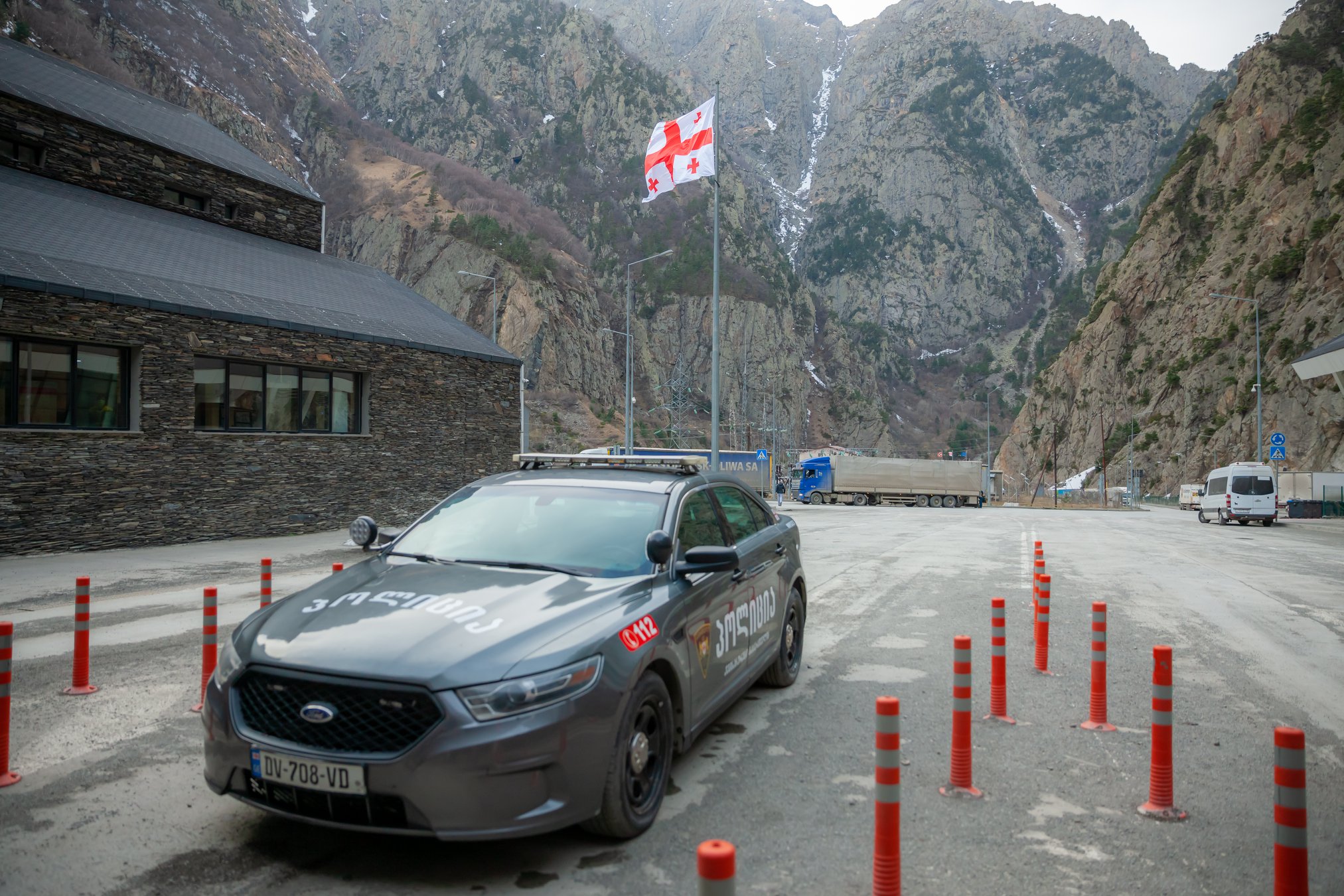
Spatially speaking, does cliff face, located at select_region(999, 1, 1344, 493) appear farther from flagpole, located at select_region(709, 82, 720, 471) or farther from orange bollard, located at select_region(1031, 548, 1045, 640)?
orange bollard, located at select_region(1031, 548, 1045, 640)

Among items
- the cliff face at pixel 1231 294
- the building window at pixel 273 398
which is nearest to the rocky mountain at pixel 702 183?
the cliff face at pixel 1231 294

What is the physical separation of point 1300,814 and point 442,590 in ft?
10.9

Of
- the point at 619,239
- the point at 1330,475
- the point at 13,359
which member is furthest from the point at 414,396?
the point at 619,239

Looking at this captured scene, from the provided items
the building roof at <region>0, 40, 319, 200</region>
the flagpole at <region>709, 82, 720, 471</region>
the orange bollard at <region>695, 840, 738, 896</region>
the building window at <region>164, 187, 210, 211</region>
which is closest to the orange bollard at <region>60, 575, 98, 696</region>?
the orange bollard at <region>695, 840, 738, 896</region>

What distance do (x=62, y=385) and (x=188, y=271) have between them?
175 inches

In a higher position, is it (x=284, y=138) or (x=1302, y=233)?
(x=284, y=138)

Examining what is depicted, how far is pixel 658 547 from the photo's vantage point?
4406 mm

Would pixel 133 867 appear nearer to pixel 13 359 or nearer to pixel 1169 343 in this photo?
pixel 13 359

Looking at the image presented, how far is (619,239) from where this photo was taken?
113m

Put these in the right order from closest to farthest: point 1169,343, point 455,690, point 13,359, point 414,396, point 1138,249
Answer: point 455,690, point 13,359, point 414,396, point 1169,343, point 1138,249

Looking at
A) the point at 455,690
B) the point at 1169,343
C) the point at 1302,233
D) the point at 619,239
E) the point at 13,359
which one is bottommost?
the point at 455,690

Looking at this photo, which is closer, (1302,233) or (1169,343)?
(1302,233)

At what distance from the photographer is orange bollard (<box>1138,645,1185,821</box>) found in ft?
13.4

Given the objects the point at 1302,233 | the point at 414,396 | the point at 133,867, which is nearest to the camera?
the point at 133,867
